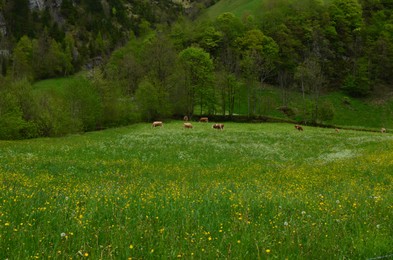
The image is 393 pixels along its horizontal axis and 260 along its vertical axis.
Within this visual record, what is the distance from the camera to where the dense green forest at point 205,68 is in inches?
2510

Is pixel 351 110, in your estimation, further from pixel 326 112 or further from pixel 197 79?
pixel 197 79

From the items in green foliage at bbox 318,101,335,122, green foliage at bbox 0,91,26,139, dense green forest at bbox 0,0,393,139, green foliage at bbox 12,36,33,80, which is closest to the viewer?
green foliage at bbox 0,91,26,139

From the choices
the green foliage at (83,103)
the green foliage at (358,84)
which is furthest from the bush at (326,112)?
the green foliage at (83,103)

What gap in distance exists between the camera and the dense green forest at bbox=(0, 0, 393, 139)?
63.8 meters

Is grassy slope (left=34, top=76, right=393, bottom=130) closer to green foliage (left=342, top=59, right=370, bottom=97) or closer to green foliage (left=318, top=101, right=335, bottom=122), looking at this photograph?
green foliage (left=342, top=59, right=370, bottom=97)

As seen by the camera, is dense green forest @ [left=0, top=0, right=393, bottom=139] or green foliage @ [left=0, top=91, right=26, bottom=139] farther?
dense green forest @ [left=0, top=0, right=393, bottom=139]

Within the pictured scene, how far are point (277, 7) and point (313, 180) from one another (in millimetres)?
165924

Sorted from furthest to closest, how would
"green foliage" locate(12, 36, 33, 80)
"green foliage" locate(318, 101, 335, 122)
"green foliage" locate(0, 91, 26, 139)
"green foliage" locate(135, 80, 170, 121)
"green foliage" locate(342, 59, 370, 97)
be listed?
"green foliage" locate(12, 36, 33, 80)
"green foliage" locate(342, 59, 370, 97)
"green foliage" locate(318, 101, 335, 122)
"green foliage" locate(135, 80, 170, 121)
"green foliage" locate(0, 91, 26, 139)

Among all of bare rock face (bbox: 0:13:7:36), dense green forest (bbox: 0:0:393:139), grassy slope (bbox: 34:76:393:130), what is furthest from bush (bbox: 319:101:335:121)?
bare rock face (bbox: 0:13:7:36)

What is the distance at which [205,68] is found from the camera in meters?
94.6

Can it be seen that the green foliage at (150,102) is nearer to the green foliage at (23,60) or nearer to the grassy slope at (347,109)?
the grassy slope at (347,109)

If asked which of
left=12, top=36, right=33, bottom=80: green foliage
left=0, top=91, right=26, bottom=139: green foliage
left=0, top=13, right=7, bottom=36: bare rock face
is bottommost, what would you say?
left=0, top=91, right=26, bottom=139: green foliage

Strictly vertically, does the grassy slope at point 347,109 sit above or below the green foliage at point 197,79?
below

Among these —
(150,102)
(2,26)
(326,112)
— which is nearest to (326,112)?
(326,112)
